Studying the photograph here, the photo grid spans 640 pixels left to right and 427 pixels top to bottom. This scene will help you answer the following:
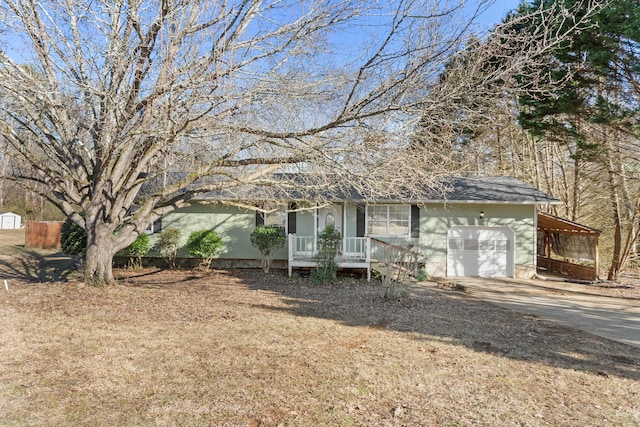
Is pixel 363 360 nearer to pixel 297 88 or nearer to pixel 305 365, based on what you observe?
pixel 305 365

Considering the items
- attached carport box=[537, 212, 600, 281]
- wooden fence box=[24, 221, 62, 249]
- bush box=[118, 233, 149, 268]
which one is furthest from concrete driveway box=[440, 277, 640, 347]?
wooden fence box=[24, 221, 62, 249]

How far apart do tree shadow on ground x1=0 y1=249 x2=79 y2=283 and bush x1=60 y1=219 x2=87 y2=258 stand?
1.79 ft

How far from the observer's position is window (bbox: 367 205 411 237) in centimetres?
1334

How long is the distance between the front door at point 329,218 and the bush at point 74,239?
7555 mm

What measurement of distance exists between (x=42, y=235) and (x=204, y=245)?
14170 mm

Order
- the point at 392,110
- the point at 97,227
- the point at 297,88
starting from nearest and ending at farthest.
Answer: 1. the point at 392,110
2. the point at 297,88
3. the point at 97,227

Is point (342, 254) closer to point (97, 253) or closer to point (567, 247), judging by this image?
point (97, 253)

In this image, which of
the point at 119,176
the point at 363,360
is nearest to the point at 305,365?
the point at 363,360

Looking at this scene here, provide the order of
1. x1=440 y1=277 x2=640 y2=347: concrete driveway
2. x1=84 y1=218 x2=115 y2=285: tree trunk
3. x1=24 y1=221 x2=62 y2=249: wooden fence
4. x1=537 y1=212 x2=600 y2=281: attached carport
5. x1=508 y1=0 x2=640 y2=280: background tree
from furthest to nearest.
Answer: x1=24 y1=221 x2=62 y2=249: wooden fence → x1=537 y1=212 x2=600 y2=281: attached carport → x1=508 y1=0 x2=640 y2=280: background tree → x1=84 y1=218 x2=115 y2=285: tree trunk → x1=440 y1=277 x2=640 y2=347: concrete driveway

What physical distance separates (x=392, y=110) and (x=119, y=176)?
628cm

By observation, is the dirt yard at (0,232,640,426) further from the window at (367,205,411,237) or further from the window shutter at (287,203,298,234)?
the window shutter at (287,203,298,234)

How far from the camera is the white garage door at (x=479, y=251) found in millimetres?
13195

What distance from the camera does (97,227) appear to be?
860cm

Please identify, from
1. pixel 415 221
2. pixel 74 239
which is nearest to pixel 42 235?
pixel 74 239
